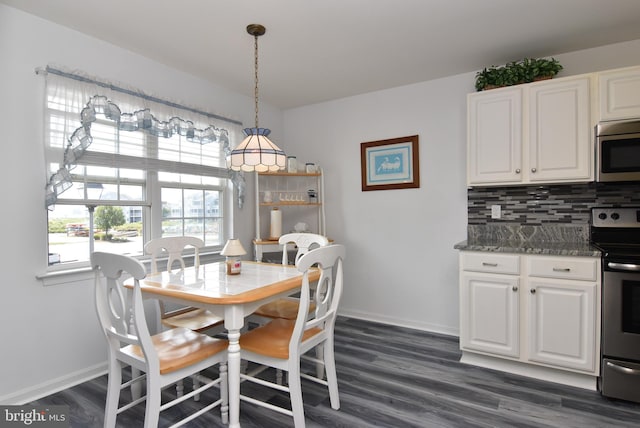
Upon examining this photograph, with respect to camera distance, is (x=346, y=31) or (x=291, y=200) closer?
(x=346, y=31)

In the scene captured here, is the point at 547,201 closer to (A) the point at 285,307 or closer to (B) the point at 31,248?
(A) the point at 285,307

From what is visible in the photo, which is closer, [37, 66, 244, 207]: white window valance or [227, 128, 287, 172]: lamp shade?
[227, 128, 287, 172]: lamp shade

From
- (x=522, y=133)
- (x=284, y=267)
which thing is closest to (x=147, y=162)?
(x=284, y=267)

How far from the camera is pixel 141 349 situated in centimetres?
163

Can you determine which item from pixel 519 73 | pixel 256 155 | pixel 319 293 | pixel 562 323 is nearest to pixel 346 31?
pixel 256 155

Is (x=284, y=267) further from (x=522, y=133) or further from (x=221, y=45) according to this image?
(x=522, y=133)

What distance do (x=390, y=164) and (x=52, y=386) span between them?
3.23 m

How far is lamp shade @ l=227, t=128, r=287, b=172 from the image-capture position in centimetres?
209

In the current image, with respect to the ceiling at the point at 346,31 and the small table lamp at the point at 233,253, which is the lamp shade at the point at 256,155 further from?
the ceiling at the point at 346,31

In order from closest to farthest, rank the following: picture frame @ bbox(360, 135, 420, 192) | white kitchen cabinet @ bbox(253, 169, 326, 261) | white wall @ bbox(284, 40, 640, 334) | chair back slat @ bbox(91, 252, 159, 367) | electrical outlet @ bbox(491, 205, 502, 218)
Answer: chair back slat @ bbox(91, 252, 159, 367) < electrical outlet @ bbox(491, 205, 502, 218) < white wall @ bbox(284, 40, 640, 334) < picture frame @ bbox(360, 135, 420, 192) < white kitchen cabinet @ bbox(253, 169, 326, 261)

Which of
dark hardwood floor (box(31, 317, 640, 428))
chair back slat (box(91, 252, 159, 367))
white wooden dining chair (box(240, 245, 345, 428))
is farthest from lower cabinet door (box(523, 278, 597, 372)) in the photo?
chair back slat (box(91, 252, 159, 367))

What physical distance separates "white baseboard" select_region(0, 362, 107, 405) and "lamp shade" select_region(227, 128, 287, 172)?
1.80 meters

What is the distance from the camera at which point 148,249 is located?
246cm

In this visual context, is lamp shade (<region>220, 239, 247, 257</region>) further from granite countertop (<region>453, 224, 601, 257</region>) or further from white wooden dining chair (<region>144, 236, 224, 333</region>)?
granite countertop (<region>453, 224, 601, 257</region>)
